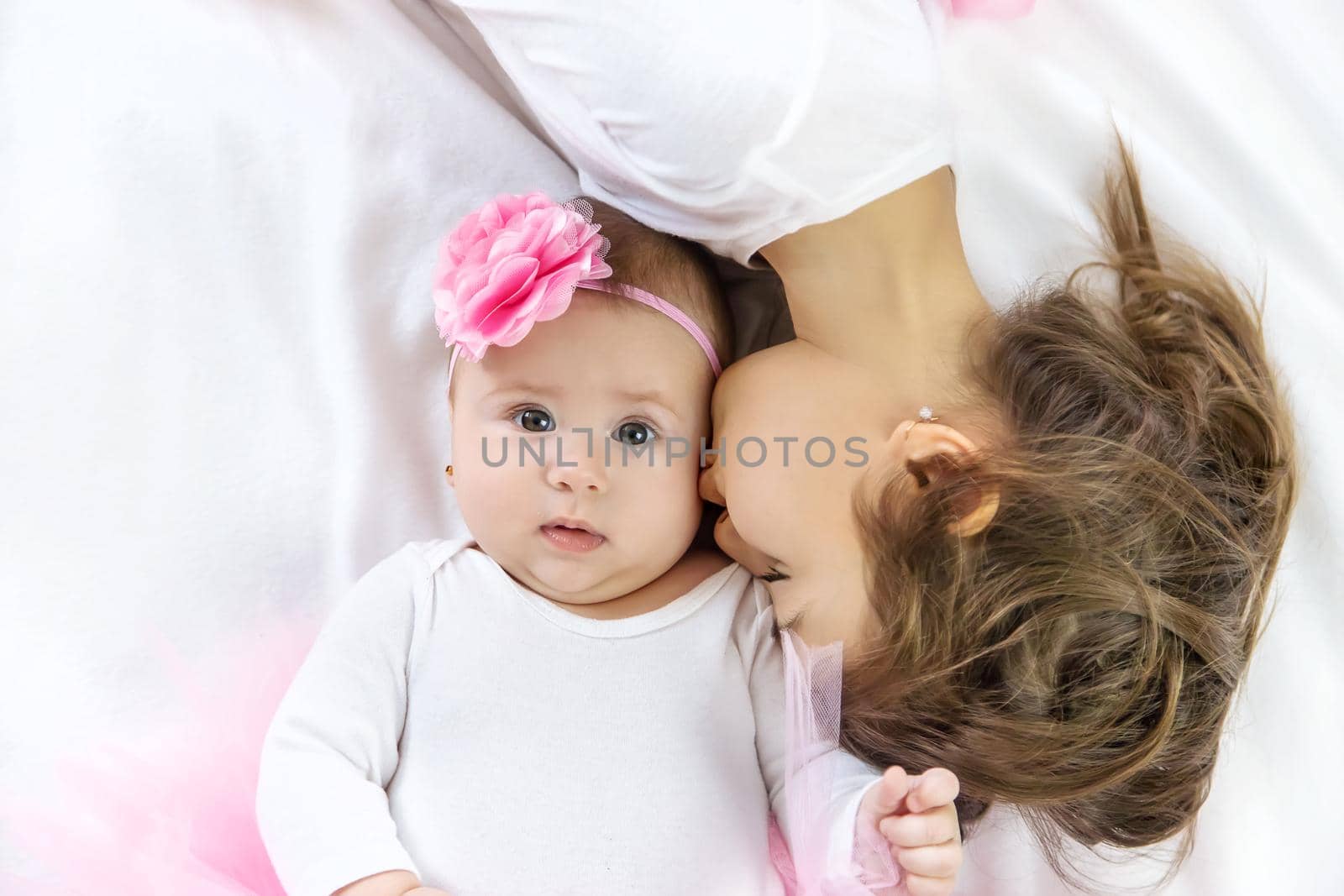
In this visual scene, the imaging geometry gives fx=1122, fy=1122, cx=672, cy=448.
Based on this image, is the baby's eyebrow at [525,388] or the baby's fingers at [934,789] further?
the baby's eyebrow at [525,388]

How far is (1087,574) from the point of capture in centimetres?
101

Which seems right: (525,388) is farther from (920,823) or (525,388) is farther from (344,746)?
(920,823)

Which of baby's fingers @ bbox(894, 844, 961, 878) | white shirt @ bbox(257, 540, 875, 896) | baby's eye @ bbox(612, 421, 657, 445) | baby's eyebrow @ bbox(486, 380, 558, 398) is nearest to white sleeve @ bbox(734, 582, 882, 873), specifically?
white shirt @ bbox(257, 540, 875, 896)

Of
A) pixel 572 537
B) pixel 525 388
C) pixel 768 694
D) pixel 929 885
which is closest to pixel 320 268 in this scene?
pixel 525 388

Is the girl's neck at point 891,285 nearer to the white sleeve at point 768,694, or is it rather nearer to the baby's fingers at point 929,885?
the white sleeve at point 768,694

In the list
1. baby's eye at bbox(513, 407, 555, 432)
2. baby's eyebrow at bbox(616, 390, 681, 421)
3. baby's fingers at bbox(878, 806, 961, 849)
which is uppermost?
baby's eyebrow at bbox(616, 390, 681, 421)

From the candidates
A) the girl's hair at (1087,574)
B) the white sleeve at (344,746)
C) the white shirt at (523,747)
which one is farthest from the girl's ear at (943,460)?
the white sleeve at (344,746)

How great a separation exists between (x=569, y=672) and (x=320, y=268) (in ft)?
1.92

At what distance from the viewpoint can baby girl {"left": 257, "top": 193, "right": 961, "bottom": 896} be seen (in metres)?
1.09

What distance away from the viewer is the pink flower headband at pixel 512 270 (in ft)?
3.55

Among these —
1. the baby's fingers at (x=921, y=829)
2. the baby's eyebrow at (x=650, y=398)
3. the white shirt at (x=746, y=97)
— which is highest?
the white shirt at (x=746, y=97)

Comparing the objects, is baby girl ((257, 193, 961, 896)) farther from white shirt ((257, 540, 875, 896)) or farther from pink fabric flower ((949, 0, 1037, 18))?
pink fabric flower ((949, 0, 1037, 18))

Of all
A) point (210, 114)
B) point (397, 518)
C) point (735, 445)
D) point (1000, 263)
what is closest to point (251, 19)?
point (210, 114)

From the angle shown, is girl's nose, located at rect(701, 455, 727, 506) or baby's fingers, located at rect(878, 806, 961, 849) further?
girl's nose, located at rect(701, 455, 727, 506)
